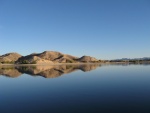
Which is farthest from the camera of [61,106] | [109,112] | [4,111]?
[61,106]

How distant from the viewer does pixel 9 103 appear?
2114 cm

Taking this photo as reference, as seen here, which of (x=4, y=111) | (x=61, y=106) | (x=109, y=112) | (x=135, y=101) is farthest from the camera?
(x=135, y=101)

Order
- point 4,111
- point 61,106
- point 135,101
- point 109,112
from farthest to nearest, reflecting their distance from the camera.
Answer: point 135,101
point 61,106
point 4,111
point 109,112

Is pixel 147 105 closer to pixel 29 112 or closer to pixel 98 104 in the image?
pixel 98 104

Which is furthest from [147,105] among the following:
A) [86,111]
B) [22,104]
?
[22,104]

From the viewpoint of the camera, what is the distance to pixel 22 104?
Result: 20.5 m

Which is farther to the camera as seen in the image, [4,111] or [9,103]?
[9,103]

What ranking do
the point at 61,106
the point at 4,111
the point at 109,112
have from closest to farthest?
the point at 109,112 → the point at 4,111 → the point at 61,106

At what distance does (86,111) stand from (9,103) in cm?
845

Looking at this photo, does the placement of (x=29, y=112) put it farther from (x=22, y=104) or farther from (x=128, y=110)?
(x=128, y=110)

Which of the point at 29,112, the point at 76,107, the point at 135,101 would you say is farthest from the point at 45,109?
the point at 135,101

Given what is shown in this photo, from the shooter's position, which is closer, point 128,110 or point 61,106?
point 128,110

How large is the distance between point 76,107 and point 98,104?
227 centimetres

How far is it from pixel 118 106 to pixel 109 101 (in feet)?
7.60
